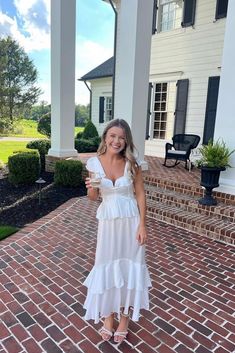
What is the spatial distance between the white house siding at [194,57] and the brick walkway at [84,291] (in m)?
4.56

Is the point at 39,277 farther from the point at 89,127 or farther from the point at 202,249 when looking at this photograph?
the point at 89,127

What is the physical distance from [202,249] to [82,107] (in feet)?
131

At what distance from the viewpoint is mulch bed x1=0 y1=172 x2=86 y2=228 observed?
476 cm

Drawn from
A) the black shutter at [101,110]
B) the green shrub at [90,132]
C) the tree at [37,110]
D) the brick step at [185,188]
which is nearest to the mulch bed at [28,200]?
the brick step at [185,188]

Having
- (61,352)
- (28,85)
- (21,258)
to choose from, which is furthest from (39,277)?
(28,85)

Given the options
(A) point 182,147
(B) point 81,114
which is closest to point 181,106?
(A) point 182,147

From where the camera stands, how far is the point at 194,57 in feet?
24.2

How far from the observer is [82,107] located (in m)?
41.5

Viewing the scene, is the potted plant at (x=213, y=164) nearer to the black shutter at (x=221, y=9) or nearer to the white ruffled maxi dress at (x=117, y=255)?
the white ruffled maxi dress at (x=117, y=255)

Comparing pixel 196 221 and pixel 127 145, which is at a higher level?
pixel 127 145

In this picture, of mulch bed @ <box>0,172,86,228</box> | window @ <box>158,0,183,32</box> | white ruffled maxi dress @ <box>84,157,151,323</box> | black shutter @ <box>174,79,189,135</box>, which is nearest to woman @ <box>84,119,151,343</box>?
white ruffled maxi dress @ <box>84,157,151,323</box>

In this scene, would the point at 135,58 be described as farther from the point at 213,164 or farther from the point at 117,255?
the point at 117,255

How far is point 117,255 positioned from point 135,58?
4.33 meters

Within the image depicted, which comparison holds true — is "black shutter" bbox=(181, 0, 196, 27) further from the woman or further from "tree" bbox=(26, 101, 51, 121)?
"tree" bbox=(26, 101, 51, 121)
